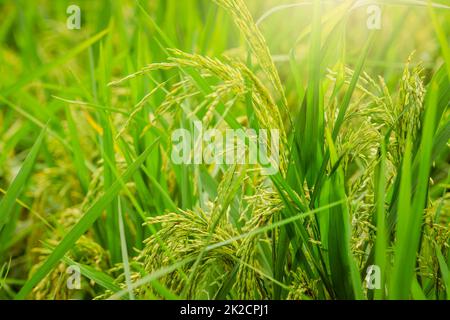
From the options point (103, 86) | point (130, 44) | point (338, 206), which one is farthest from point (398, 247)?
point (130, 44)

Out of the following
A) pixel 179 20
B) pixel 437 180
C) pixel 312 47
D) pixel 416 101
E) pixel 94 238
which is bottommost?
pixel 94 238

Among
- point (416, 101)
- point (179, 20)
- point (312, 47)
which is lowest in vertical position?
point (416, 101)

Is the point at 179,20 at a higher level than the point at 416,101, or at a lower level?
higher

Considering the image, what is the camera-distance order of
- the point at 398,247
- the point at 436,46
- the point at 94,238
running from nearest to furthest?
the point at 398,247 → the point at 94,238 → the point at 436,46

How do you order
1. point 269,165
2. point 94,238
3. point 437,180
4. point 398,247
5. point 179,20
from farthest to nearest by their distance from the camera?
1. point 179,20
2. point 437,180
3. point 94,238
4. point 269,165
5. point 398,247

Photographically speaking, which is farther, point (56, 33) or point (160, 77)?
point (56, 33)

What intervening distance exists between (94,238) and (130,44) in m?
0.53

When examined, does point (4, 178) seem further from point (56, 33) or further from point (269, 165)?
point (269, 165)

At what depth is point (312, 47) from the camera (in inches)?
45.8

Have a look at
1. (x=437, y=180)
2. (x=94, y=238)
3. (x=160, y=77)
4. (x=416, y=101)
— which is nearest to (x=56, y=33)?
(x=160, y=77)

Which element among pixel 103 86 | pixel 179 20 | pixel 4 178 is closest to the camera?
pixel 103 86

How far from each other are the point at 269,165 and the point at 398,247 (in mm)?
233

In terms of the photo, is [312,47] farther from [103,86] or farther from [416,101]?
[103,86]

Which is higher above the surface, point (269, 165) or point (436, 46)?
point (436, 46)
